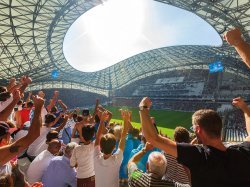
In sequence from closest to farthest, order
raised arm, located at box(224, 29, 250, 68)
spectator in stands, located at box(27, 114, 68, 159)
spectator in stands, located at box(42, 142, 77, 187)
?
raised arm, located at box(224, 29, 250, 68), spectator in stands, located at box(42, 142, 77, 187), spectator in stands, located at box(27, 114, 68, 159)

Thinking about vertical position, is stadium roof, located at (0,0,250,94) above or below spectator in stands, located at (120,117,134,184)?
above

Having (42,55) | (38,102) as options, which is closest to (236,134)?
(38,102)

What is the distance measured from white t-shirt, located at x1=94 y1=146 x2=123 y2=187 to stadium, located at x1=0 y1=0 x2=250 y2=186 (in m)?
13.1

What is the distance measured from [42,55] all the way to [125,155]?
112 ft

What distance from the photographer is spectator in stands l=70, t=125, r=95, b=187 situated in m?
4.35

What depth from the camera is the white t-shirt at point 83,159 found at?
4.40 m

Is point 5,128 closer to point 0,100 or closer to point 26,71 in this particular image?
point 0,100

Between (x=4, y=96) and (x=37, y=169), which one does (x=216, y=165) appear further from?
(x=4, y=96)

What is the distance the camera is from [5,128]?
2.94 m

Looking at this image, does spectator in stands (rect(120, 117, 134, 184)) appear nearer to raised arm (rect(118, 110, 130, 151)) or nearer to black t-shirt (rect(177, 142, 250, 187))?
raised arm (rect(118, 110, 130, 151))

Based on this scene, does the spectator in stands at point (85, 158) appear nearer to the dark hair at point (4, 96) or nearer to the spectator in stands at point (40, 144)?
the spectator in stands at point (40, 144)

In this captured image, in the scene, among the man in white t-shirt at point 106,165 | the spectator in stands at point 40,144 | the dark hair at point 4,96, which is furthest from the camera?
the spectator in stands at point 40,144

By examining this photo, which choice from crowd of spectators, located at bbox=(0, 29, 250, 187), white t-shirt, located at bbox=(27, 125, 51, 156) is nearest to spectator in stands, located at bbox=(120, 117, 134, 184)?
crowd of spectators, located at bbox=(0, 29, 250, 187)

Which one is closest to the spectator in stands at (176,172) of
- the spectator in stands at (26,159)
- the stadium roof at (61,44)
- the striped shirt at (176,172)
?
the striped shirt at (176,172)
